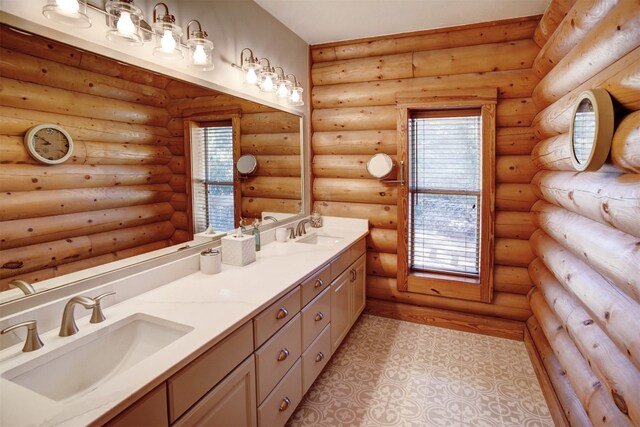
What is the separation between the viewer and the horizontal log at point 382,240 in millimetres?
3615

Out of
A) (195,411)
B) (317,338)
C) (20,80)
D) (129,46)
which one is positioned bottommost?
(317,338)

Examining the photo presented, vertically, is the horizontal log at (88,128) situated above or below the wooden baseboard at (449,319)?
above

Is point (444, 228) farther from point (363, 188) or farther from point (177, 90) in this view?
point (177, 90)

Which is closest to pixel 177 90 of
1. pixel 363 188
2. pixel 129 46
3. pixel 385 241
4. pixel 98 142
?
pixel 129 46

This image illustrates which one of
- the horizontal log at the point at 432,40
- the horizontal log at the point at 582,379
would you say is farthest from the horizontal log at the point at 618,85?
the horizontal log at the point at 582,379

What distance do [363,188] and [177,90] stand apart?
209cm

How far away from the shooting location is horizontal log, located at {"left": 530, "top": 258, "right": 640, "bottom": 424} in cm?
134

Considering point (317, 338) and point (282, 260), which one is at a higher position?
point (282, 260)

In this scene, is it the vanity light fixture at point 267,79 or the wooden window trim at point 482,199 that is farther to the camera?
the wooden window trim at point 482,199

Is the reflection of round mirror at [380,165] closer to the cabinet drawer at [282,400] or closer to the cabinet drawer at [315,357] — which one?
the cabinet drawer at [315,357]

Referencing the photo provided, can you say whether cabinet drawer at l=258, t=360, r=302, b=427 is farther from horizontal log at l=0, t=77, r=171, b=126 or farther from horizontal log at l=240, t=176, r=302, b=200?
horizontal log at l=0, t=77, r=171, b=126

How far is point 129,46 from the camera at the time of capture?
172cm

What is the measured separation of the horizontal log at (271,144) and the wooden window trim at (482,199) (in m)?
0.99

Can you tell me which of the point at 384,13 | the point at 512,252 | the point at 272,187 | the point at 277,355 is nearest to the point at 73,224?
the point at 277,355
